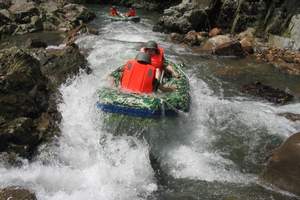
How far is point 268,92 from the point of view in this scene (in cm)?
1462

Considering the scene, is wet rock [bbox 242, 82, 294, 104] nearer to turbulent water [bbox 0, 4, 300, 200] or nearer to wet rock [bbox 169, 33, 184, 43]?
turbulent water [bbox 0, 4, 300, 200]

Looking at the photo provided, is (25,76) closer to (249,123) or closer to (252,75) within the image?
(249,123)

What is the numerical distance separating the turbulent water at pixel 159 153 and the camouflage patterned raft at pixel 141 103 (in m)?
0.22

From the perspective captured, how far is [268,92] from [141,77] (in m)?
5.54

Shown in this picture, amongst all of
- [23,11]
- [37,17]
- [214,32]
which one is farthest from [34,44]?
[214,32]

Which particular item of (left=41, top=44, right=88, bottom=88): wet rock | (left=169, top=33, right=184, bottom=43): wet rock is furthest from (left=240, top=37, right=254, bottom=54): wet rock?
(left=41, top=44, right=88, bottom=88): wet rock

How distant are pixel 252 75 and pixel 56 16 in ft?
47.3

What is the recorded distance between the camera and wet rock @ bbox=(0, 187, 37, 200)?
7.62 metres

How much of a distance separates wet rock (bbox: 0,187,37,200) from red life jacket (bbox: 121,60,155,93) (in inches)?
173

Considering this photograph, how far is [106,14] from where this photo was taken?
30.0 m

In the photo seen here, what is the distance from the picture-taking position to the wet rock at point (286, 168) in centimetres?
866

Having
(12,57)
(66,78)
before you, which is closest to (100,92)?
(12,57)

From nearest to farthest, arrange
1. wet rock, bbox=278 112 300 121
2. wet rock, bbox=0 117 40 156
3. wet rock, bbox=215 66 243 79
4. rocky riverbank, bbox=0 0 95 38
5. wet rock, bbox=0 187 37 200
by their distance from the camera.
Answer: wet rock, bbox=0 187 37 200
wet rock, bbox=0 117 40 156
wet rock, bbox=278 112 300 121
wet rock, bbox=215 66 243 79
rocky riverbank, bbox=0 0 95 38

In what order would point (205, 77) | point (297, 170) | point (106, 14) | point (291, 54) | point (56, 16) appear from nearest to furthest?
point (297, 170) < point (205, 77) < point (291, 54) < point (56, 16) < point (106, 14)
